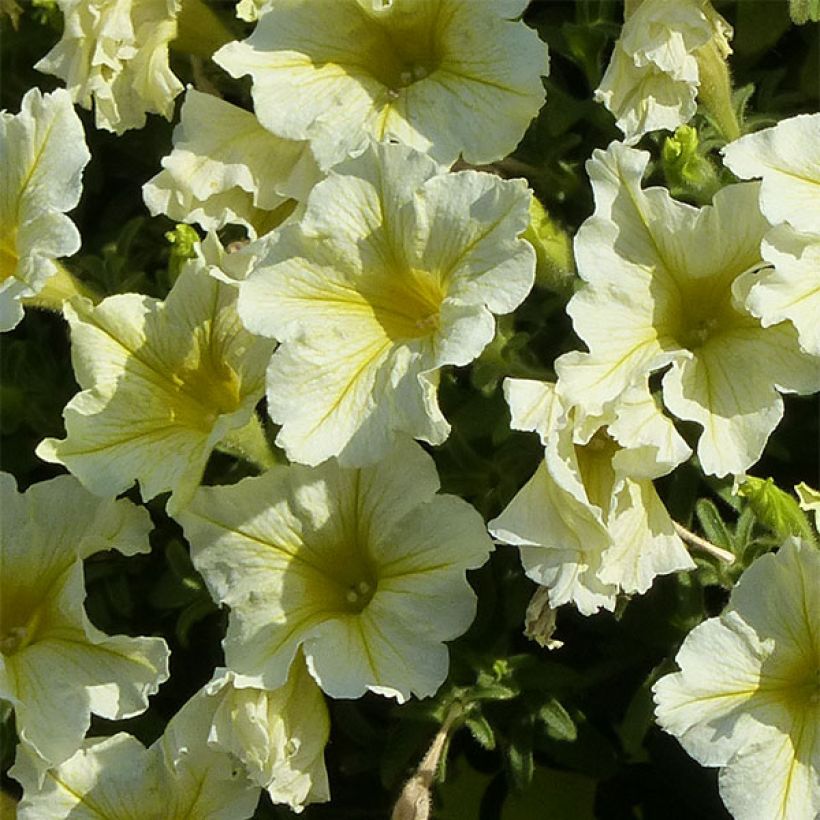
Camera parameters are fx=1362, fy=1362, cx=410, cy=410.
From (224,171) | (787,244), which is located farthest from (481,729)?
(224,171)

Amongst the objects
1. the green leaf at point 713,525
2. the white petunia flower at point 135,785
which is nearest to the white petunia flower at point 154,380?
the white petunia flower at point 135,785

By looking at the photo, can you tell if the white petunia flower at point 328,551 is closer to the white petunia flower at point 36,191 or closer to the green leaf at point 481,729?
the green leaf at point 481,729

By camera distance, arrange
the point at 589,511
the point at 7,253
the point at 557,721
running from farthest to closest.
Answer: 1. the point at 7,253
2. the point at 557,721
3. the point at 589,511

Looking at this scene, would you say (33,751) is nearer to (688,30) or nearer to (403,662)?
(403,662)

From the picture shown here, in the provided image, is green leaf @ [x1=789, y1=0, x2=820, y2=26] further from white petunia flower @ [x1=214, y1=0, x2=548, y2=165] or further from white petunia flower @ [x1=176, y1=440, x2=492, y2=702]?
white petunia flower @ [x1=176, y1=440, x2=492, y2=702]

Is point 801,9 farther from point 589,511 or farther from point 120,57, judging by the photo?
point 120,57
